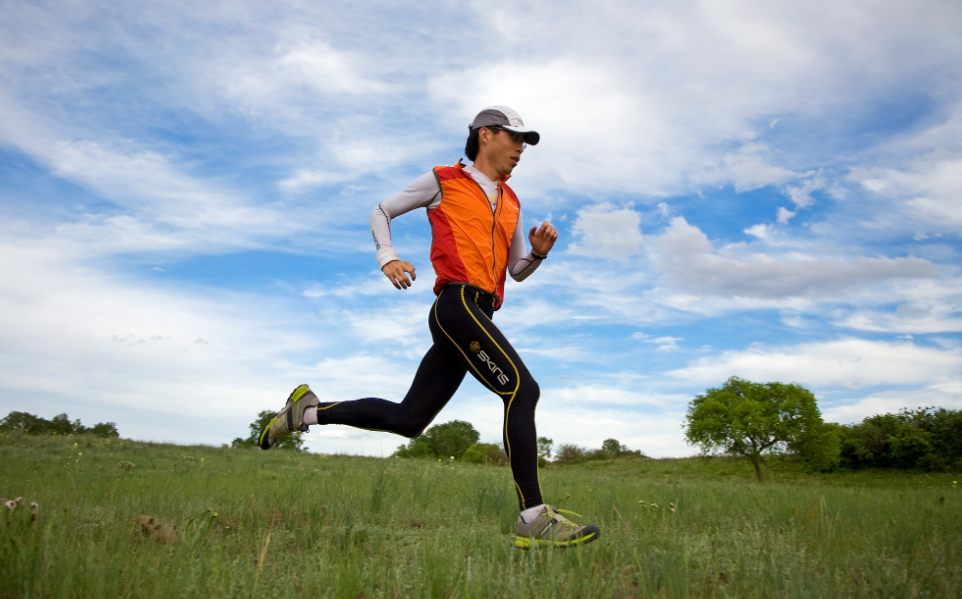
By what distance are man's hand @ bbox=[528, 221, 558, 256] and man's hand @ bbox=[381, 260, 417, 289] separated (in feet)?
3.38

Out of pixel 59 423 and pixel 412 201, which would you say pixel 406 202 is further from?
pixel 59 423

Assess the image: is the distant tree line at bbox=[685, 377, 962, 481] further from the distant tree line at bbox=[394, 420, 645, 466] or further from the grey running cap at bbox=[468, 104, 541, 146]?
the grey running cap at bbox=[468, 104, 541, 146]

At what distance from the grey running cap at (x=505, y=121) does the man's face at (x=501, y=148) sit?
42 millimetres

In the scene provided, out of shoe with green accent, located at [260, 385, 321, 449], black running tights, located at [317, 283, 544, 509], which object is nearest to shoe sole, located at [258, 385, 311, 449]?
shoe with green accent, located at [260, 385, 321, 449]

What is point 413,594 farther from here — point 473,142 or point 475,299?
point 473,142

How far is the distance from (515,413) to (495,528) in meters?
0.98

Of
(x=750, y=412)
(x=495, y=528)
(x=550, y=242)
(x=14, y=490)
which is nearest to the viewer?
(x=495, y=528)

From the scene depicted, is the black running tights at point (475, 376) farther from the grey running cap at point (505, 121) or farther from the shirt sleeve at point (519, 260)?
the grey running cap at point (505, 121)

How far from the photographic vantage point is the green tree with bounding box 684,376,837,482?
31.3 meters

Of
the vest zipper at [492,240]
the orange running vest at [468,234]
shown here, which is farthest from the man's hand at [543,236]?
the vest zipper at [492,240]

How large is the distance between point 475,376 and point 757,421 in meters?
31.2

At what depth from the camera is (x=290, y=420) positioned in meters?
4.53

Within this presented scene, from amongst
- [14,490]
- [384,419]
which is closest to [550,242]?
[384,419]

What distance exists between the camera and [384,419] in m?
4.20
